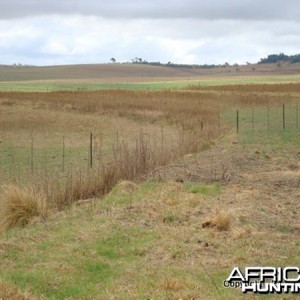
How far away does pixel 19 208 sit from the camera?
12.0m

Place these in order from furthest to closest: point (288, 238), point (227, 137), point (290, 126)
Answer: point (290, 126) → point (227, 137) → point (288, 238)

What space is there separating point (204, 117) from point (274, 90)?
29431 mm

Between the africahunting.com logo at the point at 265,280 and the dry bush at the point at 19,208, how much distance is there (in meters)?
5.14

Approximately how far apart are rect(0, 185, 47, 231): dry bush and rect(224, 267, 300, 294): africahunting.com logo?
514cm

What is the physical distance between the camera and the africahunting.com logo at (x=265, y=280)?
23.4 ft

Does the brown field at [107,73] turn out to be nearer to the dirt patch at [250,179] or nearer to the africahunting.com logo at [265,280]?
the dirt patch at [250,179]

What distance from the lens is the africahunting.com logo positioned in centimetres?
712

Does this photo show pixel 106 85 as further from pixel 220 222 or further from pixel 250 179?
pixel 220 222

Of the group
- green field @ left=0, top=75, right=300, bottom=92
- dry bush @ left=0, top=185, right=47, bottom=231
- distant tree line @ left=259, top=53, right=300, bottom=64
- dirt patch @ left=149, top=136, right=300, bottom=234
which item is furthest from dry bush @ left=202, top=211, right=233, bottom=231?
distant tree line @ left=259, top=53, right=300, bottom=64

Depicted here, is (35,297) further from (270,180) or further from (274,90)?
(274,90)

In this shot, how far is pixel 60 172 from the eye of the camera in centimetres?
1941

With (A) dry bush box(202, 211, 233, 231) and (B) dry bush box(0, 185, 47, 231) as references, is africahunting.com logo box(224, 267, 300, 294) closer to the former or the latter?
(A) dry bush box(202, 211, 233, 231)

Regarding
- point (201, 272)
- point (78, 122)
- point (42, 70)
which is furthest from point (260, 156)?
point (42, 70)

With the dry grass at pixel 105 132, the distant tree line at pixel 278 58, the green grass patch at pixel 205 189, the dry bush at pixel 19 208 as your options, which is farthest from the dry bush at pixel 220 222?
the distant tree line at pixel 278 58
